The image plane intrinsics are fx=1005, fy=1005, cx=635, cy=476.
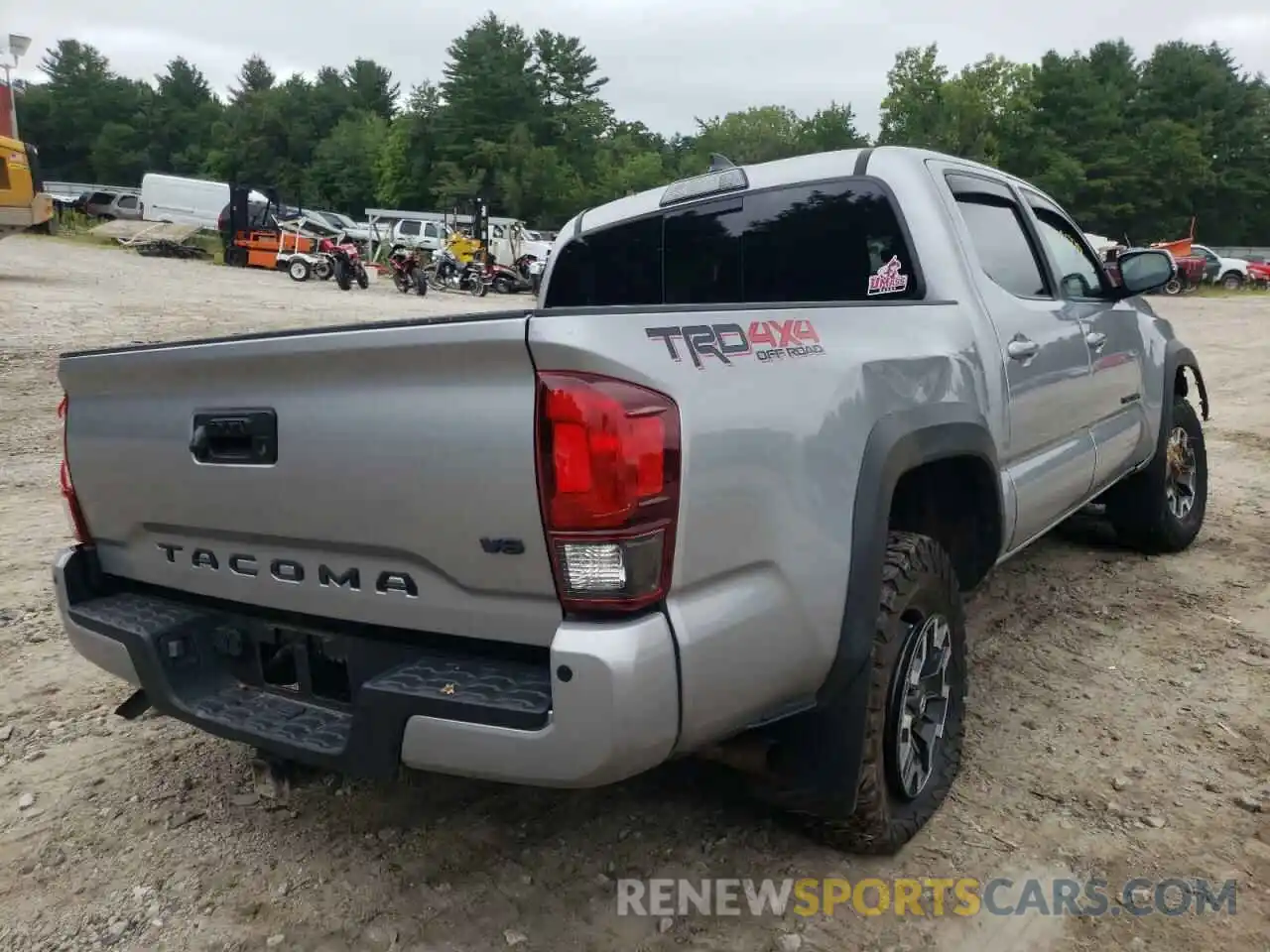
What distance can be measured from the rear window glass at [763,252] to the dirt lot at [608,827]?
5.20 feet

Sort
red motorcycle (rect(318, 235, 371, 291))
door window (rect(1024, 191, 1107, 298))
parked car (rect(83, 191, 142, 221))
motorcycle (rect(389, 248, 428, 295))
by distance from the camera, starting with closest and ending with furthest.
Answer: door window (rect(1024, 191, 1107, 298)) < red motorcycle (rect(318, 235, 371, 291)) < motorcycle (rect(389, 248, 428, 295)) < parked car (rect(83, 191, 142, 221))

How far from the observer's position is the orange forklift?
28.3 metres

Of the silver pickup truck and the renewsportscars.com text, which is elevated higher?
the silver pickup truck

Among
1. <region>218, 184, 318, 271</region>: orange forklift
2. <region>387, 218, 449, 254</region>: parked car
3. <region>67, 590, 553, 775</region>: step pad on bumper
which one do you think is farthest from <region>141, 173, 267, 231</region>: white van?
<region>67, 590, 553, 775</region>: step pad on bumper

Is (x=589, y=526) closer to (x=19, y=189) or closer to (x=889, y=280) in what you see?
(x=889, y=280)

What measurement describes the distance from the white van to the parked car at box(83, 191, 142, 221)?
5682 millimetres

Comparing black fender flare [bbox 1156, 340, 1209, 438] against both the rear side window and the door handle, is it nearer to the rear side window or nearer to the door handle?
the rear side window

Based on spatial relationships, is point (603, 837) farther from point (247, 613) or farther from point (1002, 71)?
point (1002, 71)

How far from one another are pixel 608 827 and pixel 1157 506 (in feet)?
11.8

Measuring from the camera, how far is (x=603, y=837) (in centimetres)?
277

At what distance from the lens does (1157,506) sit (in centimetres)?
506

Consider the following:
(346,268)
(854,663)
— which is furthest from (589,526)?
(346,268)

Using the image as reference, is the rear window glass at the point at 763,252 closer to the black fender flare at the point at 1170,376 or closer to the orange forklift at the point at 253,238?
the black fender flare at the point at 1170,376

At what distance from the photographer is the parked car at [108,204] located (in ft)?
149
